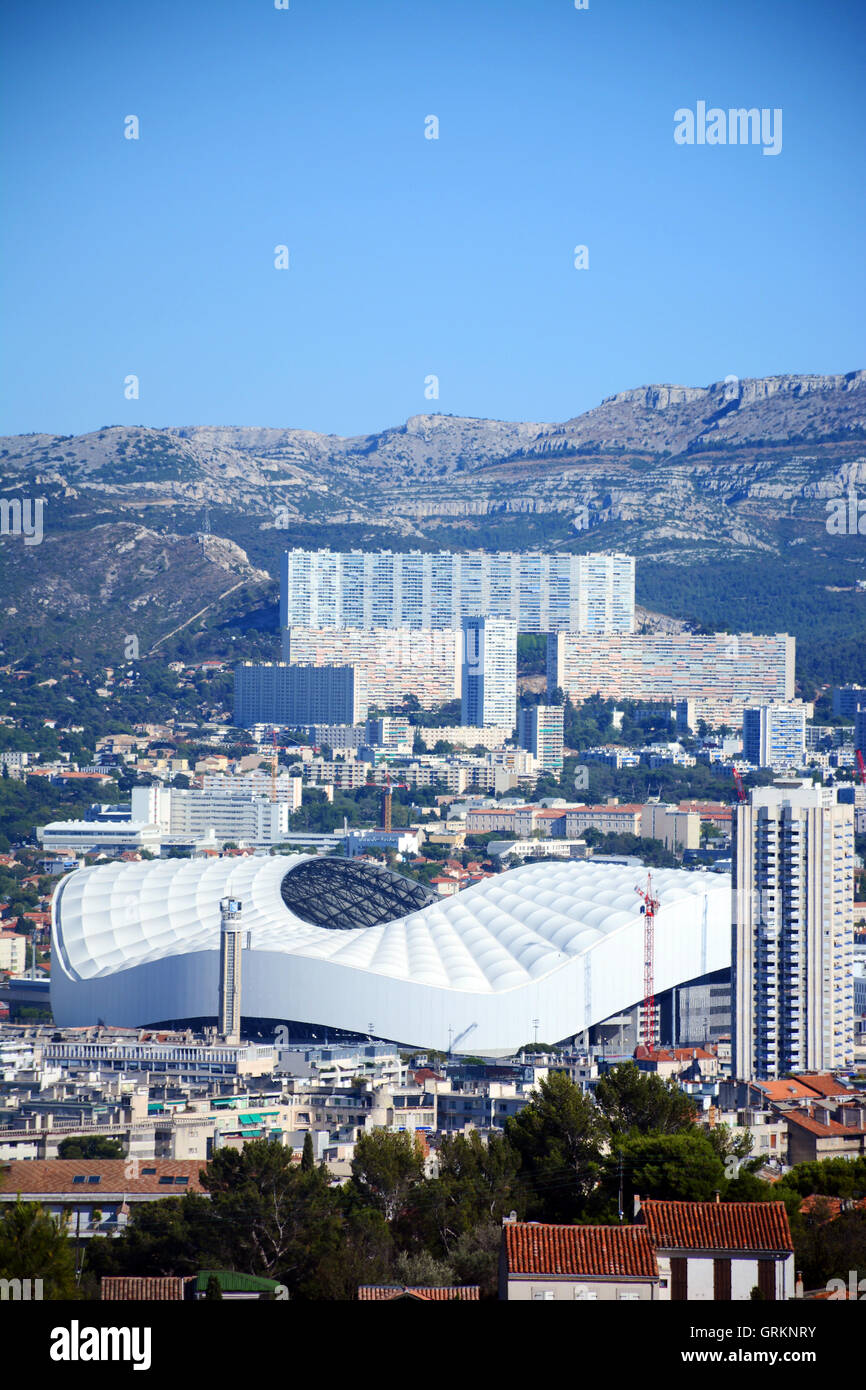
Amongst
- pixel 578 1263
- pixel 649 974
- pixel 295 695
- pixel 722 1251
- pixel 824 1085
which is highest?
pixel 295 695

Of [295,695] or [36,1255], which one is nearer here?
[36,1255]

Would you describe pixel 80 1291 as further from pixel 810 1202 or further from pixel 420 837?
pixel 420 837

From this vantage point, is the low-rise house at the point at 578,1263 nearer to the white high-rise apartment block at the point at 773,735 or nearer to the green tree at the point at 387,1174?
the green tree at the point at 387,1174

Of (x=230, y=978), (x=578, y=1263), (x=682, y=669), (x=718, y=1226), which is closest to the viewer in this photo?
(x=578, y=1263)

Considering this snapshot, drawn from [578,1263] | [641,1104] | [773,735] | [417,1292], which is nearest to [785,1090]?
[641,1104]

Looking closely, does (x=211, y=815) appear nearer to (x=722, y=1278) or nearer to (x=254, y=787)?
Answer: (x=254, y=787)

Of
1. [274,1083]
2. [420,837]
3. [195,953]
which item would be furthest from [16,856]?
[274,1083]

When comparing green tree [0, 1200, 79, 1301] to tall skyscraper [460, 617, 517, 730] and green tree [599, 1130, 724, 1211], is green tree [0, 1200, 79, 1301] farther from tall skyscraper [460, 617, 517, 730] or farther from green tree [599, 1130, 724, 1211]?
tall skyscraper [460, 617, 517, 730]

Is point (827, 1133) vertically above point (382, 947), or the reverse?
point (382, 947)
